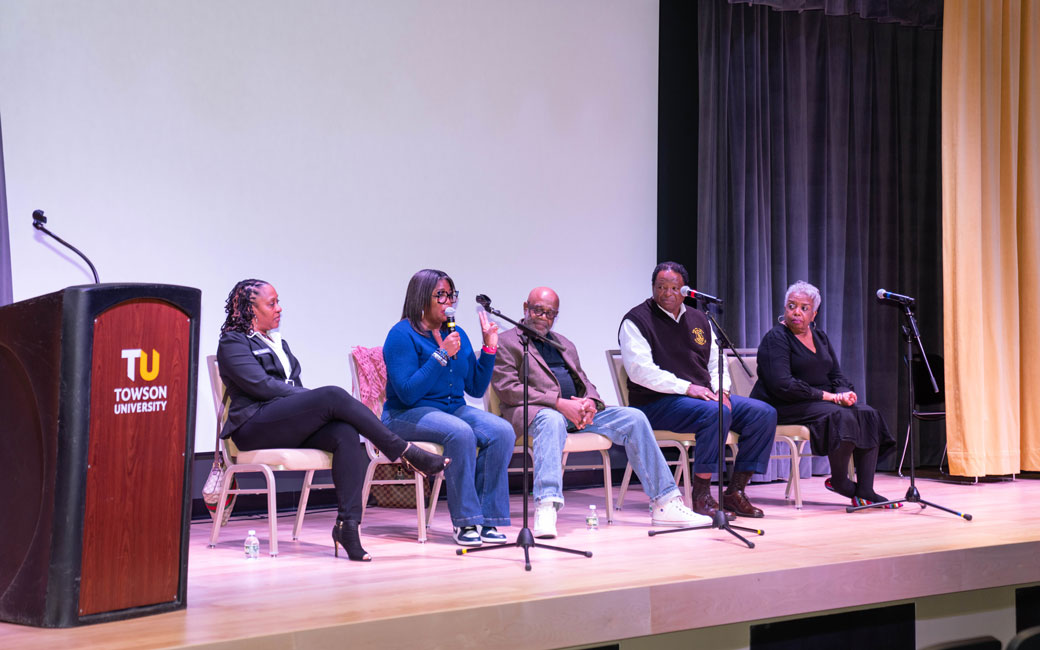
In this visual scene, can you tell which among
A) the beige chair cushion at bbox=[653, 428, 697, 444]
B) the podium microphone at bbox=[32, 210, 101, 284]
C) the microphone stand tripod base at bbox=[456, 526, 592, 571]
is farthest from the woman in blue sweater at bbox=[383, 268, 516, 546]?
the podium microphone at bbox=[32, 210, 101, 284]

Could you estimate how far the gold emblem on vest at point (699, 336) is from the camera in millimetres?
4754

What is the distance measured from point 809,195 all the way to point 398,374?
361 centimetres

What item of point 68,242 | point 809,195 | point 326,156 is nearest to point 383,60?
point 326,156

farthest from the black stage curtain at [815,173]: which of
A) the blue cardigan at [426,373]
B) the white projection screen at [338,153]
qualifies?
the blue cardigan at [426,373]

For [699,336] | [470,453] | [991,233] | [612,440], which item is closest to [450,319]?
[470,453]

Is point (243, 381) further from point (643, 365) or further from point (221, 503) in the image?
point (643, 365)

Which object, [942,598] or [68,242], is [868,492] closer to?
[942,598]

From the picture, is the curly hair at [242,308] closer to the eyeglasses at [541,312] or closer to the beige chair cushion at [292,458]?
the beige chair cushion at [292,458]

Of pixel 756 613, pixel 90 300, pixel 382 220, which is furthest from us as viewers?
pixel 382 220

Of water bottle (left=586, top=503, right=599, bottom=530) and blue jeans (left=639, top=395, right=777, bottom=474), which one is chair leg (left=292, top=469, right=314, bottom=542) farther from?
blue jeans (left=639, top=395, right=777, bottom=474)

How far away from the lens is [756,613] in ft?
10.1

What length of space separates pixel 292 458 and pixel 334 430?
0.17 metres

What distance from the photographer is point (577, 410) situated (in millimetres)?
4262

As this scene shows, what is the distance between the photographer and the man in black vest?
14.7 ft
